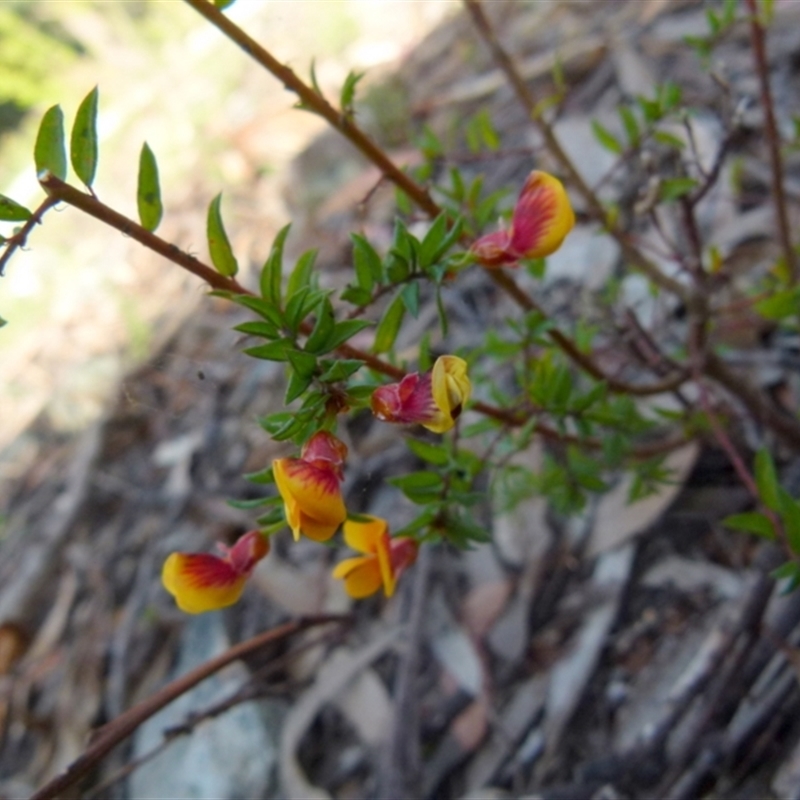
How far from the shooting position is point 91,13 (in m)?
5.36

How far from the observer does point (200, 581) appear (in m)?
0.90

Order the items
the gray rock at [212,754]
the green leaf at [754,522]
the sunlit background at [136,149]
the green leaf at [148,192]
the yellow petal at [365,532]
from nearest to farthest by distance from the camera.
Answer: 1. the green leaf at [148,192]
2. the yellow petal at [365,532]
3. the green leaf at [754,522]
4. the gray rock at [212,754]
5. the sunlit background at [136,149]

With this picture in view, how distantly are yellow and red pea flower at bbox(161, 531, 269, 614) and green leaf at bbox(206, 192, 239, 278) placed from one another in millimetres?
306

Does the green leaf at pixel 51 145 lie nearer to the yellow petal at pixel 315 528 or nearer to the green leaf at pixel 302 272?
the green leaf at pixel 302 272

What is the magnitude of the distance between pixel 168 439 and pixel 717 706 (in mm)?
2063

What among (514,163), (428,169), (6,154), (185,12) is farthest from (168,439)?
(6,154)

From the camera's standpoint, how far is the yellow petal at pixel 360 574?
95 cm

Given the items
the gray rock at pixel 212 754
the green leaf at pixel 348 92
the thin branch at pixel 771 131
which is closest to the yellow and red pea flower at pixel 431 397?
the green leaf at pixel 348 92

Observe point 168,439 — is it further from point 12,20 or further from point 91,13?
point 91,13

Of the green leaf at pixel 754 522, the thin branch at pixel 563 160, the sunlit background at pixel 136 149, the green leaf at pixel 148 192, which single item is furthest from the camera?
the sunlit background at pixel 136 149

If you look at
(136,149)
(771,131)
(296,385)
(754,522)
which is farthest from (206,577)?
(136,149)

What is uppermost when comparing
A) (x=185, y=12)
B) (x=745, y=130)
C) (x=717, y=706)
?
(x=185, y=12)

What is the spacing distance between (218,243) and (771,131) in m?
0.93

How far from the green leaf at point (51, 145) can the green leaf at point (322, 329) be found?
10.8 inches
